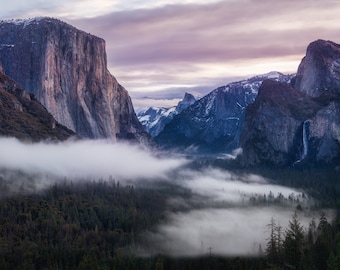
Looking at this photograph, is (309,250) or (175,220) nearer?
(309,250)

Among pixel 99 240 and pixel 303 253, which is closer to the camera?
pixel 303 253

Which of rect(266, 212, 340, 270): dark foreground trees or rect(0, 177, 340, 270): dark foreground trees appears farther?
rect(0, 177, 340, 270): dark foreground trees

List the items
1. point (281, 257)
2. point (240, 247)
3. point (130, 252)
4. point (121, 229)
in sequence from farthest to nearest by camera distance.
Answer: point (121, 229)
point (240, 247)
point (130, 252)
point (281, 257)

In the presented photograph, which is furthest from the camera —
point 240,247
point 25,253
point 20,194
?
point 20,194

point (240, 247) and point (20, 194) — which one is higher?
point (20, 194)

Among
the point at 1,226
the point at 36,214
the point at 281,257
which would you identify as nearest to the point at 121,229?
the point at 36,214

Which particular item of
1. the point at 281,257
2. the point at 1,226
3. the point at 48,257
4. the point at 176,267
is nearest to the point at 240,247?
the point at 176,267

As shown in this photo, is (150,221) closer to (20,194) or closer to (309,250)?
(20,194)

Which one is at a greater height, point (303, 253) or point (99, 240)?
point (303, 253)

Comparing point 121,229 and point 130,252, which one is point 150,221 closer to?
point 121,229

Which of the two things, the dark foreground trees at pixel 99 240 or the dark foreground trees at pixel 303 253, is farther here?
the dark foreground trees at pixel 99 240
